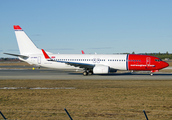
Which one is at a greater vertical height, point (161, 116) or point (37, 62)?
point (37, 62)

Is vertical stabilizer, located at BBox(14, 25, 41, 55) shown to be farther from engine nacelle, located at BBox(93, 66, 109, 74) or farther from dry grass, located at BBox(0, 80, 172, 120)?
dry grass, located at BBox(0, 80, 172, 120)

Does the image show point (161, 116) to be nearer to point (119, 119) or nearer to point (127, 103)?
point (119, 119)

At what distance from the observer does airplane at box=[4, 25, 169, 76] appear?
37250mm

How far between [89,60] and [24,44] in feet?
46.2

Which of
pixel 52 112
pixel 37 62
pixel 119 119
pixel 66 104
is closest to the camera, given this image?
pixel 119 119

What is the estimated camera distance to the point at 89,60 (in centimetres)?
3981

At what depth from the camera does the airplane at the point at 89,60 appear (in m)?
37.2

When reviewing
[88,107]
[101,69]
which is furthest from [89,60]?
[88,107]

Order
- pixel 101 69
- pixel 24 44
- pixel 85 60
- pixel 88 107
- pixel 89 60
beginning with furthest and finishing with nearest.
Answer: pixel 24 44 → pixel 85 60 → pixel 89 60 → pixel 101 69 → pixel 88 107

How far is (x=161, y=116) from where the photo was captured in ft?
35.5

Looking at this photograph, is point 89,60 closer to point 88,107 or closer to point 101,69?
point 101,69

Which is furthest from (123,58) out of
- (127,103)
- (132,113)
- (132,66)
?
(132,113)

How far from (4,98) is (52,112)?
242 inches

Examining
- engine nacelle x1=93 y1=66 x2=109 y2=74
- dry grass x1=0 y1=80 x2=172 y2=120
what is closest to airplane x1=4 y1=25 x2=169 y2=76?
engine nacelle x1=93 y1=66 x2=109 y2=74
